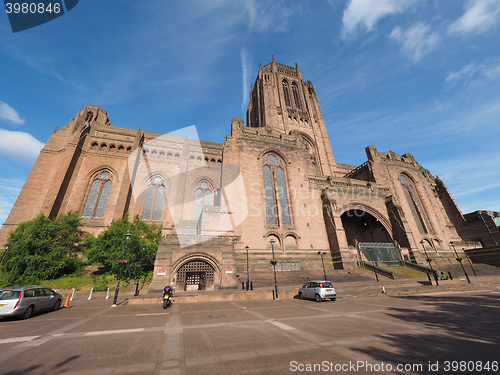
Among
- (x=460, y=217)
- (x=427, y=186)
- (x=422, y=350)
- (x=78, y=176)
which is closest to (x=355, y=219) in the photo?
(x=427, y=186)

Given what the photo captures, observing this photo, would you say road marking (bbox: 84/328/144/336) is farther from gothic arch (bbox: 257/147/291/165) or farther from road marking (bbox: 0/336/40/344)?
gothic arch (bbox: 257/147/291/165)

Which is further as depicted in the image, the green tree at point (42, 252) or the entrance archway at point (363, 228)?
the entrance archway at point (363, 228)

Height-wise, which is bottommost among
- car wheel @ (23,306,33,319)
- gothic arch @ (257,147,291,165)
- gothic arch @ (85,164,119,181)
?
car wheel @ (23,306,33,319)

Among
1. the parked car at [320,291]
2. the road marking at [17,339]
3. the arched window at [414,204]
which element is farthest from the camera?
the arched window at [414,204]

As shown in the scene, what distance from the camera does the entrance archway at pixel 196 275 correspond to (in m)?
17.5

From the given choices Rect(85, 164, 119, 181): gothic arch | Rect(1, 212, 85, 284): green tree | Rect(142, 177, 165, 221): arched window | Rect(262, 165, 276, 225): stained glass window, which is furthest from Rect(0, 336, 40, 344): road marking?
Rect(85, 164, 119, 181): gothic arch

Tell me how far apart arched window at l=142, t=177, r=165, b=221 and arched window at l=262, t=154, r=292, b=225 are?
610 inches

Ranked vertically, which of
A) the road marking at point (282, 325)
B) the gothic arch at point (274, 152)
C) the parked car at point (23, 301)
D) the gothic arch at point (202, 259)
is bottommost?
the road marking at point (282, 325)

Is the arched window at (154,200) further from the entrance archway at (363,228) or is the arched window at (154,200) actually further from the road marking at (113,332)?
the entrance archway at (363,228)

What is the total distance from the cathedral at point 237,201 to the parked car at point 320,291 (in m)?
6.80

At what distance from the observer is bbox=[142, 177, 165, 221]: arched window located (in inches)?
1129

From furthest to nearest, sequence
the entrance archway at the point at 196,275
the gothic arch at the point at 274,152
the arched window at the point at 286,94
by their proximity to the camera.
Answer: the arched window at the point at 286,94 < the gothic arch at the point at 274,152 < the entrance archway at the point at 196,275

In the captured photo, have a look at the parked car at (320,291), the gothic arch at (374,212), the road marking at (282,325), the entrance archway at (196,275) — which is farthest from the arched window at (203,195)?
the road marking at (282,325)

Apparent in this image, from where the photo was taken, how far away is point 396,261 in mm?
28797
